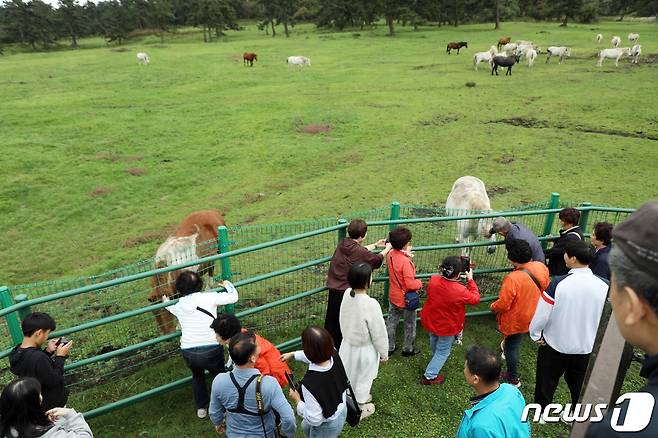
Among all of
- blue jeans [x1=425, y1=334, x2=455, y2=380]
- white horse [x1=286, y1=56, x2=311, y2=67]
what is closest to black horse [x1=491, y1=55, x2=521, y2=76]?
white horse [x1=286, y1=56, x2=311, y2=67]

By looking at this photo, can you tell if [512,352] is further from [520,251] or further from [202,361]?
[202,361]

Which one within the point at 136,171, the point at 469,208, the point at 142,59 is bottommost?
the point at 136,171

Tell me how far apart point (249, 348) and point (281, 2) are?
175 feet

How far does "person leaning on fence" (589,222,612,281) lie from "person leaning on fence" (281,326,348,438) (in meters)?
3.07

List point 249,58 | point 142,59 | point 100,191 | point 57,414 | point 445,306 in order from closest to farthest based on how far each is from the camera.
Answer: point 57,414, point 445,306, point 100,191, point 249,58, point 142,59

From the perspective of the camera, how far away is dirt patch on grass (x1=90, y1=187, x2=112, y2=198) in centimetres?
1237

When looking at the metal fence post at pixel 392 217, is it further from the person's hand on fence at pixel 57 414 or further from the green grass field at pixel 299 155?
the person's hand on fence at pixel 57 414

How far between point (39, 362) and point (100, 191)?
10160mm

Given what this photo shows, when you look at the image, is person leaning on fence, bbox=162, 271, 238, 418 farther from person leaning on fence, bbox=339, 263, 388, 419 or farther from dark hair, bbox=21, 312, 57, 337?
person leaning on fence, bbox=339, 263, 388, 419

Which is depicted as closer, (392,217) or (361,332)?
(361,332)

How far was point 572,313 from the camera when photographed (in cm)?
392

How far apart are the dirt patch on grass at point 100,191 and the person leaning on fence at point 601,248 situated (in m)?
11.7

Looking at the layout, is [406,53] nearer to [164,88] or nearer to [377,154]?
[164,88]

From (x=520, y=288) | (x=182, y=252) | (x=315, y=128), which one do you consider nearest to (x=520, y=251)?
(x=520, y=288)
